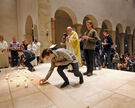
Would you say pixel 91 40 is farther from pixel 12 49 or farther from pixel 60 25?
pixel 60 25

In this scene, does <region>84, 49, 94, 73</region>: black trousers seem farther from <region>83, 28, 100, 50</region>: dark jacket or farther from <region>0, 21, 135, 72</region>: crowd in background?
<region>83, 28, 100, 50</region>: dark jacket

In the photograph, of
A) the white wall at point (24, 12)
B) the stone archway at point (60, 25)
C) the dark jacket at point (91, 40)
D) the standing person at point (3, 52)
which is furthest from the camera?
the stone archway at point (60, 25)

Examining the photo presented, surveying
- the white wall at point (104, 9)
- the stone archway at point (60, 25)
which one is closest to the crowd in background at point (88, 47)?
the white wall at point (104, 9)

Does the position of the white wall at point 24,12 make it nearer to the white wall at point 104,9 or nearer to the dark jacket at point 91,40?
the white wall at point 104,9

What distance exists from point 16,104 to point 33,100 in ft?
0.78

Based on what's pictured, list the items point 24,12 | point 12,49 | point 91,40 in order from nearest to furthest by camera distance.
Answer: point 91,40, point 12,49, point 24,12

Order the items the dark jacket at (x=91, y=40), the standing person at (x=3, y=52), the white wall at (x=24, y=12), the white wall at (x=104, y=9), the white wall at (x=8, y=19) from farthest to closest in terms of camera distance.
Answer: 1. the white wall at (x=8, y=19)
2. the white wall at (x=104, y=9)
3. the white wall at (x=24, y=12)
4. the standing person at (x=3, y=52)
5. the dark jacket at (x=91, y=40)

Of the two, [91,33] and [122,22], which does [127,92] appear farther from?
[122,22]

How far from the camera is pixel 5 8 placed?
32.1ft

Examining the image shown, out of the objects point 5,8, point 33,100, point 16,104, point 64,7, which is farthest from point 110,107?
point 5,8

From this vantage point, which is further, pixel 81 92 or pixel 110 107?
pixel 81 92

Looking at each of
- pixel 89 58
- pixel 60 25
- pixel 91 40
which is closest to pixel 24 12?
pixel 60 25

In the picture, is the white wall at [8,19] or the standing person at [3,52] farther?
the white wall at [8,19]

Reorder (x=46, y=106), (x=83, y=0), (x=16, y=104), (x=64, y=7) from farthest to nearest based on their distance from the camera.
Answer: (x=83, y=0) → (x=64, y=7) → (x=16, y=104) → (x=46, y=106)
